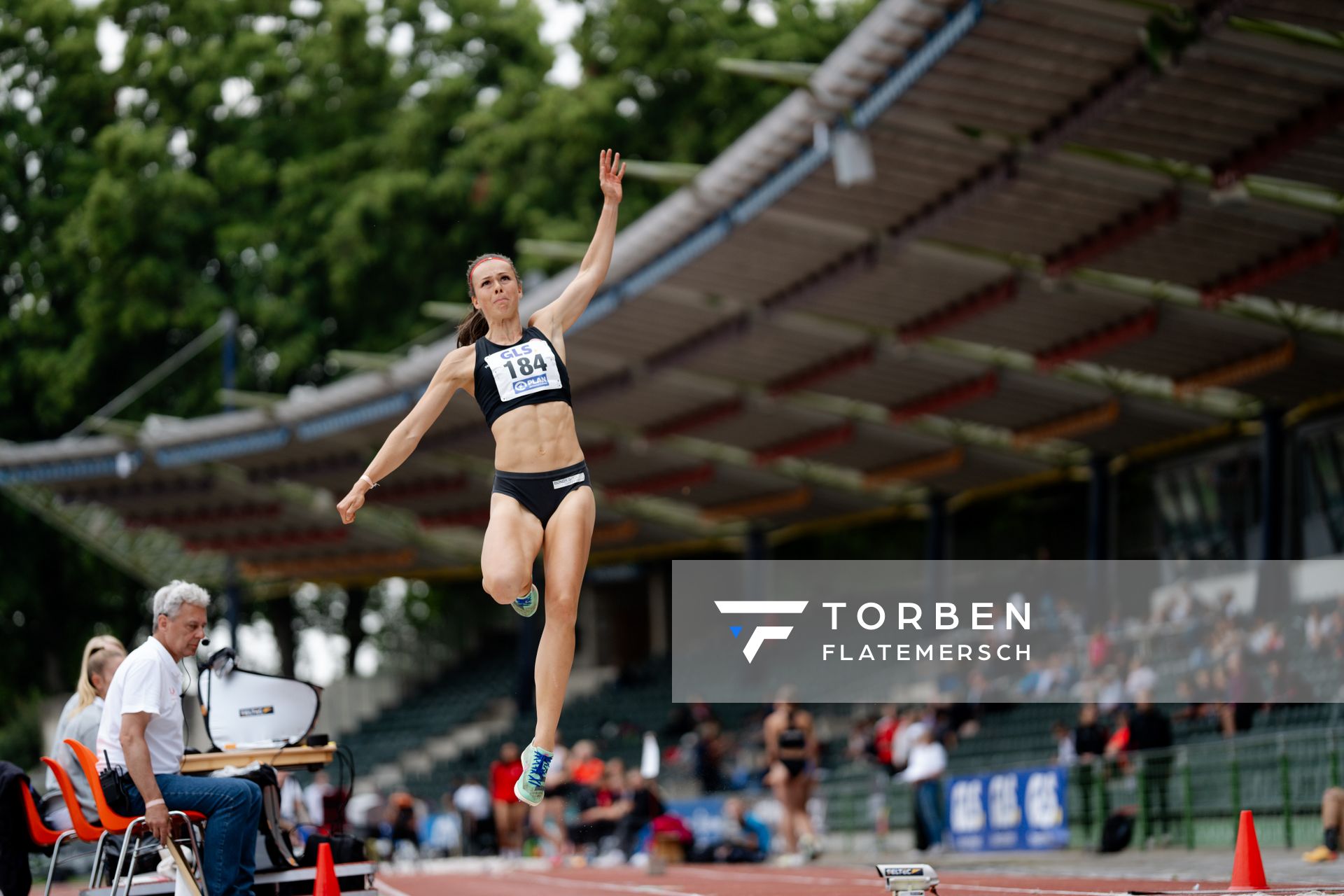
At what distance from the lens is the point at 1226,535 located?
27938 mm

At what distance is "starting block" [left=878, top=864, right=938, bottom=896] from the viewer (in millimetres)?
7695

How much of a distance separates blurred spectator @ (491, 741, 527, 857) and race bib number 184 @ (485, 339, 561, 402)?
54.0 ft

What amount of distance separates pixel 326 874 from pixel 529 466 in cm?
222

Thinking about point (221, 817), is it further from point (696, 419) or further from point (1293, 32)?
point (696, 419)

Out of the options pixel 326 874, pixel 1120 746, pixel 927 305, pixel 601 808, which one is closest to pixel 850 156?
pixel 927 305

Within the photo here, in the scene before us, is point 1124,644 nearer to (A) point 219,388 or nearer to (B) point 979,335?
(B) point 979,335

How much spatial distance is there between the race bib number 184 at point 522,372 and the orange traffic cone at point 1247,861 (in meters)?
4.18

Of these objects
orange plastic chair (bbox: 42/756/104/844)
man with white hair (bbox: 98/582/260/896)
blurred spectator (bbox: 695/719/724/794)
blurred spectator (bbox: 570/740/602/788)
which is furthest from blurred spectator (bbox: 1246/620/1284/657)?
orange plastic chair (bbox: 42/756/104/844)

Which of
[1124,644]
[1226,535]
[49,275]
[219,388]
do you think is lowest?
[1124,644]

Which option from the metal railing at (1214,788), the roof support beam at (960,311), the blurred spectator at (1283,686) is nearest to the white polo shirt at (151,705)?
the metal railing at (1214,788)

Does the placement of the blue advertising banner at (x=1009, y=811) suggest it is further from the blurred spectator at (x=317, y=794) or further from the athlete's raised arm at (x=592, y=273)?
the athlete's raised arm at (x=592, y=273)

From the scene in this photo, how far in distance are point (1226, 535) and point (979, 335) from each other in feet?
23.1

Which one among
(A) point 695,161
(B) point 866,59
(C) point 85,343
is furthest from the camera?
(C) point 85,343

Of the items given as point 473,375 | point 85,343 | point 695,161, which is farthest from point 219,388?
point 473,375
